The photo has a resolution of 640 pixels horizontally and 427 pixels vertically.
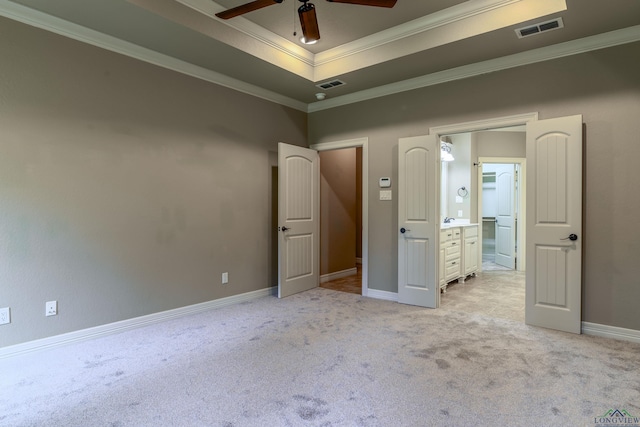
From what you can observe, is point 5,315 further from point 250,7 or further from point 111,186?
point 250,7

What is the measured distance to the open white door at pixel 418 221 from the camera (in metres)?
4.00

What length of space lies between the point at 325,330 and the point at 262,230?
179cm

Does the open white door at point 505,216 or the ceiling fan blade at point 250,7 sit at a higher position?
the ceiling fan blade at point 250,7

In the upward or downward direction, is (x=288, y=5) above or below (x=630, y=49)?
above

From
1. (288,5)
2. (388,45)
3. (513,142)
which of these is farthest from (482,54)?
(513,142)

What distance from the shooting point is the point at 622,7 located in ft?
8.70

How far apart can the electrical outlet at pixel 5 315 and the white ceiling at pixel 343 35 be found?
233 centimetres

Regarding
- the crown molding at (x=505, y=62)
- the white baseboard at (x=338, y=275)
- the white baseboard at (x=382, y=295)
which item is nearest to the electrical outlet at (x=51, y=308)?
the white baseboard at (x=382, y=295)

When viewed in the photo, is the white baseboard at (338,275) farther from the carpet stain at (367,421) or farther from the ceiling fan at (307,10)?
the ceiling fan at (307,10)

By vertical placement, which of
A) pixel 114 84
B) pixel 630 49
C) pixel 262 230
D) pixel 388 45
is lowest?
pixel 262 230

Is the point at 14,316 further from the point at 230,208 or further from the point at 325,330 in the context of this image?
the point at 325,330

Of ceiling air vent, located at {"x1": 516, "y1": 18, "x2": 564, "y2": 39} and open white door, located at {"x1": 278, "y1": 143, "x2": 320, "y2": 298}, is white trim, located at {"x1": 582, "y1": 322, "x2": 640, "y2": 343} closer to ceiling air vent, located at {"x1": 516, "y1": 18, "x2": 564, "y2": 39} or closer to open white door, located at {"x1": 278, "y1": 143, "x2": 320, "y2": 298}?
ceiling air vent, located at {"x1": 516, "y1": 18, "x2": 564, "y2": 39}

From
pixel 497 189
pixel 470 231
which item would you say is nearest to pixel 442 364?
pixel 470 231

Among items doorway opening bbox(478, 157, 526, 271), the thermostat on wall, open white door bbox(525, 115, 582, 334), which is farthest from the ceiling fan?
doorway opening bbox(478, 157, 526, 271)
